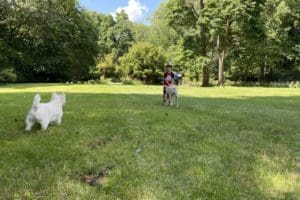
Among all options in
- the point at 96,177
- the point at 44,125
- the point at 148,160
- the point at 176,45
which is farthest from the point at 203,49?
the point at 96,177

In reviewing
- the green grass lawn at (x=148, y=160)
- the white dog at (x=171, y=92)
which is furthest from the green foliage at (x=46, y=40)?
the green grass lawn at (x=148, y=160)

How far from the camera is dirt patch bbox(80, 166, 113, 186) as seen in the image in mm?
4145

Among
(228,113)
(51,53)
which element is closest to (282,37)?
(51,53)

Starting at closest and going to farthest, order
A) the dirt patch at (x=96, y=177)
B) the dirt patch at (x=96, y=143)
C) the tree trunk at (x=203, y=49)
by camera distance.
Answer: the dirt patch at (x=96, y=177) < the dirt patch at (x=96, y=143) < the tree trunk at (x=203, y=49)

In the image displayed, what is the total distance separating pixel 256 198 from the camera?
3896 millimetres

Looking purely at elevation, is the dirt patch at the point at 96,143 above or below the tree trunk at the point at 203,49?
below

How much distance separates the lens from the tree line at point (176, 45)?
32.3 metres

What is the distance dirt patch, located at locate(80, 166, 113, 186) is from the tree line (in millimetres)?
27814

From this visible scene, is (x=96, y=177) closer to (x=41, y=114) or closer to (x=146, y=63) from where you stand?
(x=41, y=114)

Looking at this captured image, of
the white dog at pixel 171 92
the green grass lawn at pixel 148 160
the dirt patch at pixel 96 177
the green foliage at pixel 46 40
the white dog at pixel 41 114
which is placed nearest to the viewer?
the green grass lawn at pixel 148 160

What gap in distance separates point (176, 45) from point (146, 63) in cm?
329

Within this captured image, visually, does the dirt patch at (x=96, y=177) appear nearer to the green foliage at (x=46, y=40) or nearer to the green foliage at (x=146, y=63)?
the green foliage at (x=46, y=40)

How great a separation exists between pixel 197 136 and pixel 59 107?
250cm

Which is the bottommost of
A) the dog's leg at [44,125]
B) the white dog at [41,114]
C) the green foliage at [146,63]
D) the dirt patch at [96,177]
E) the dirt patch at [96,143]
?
the dirt patch at [96,177]
